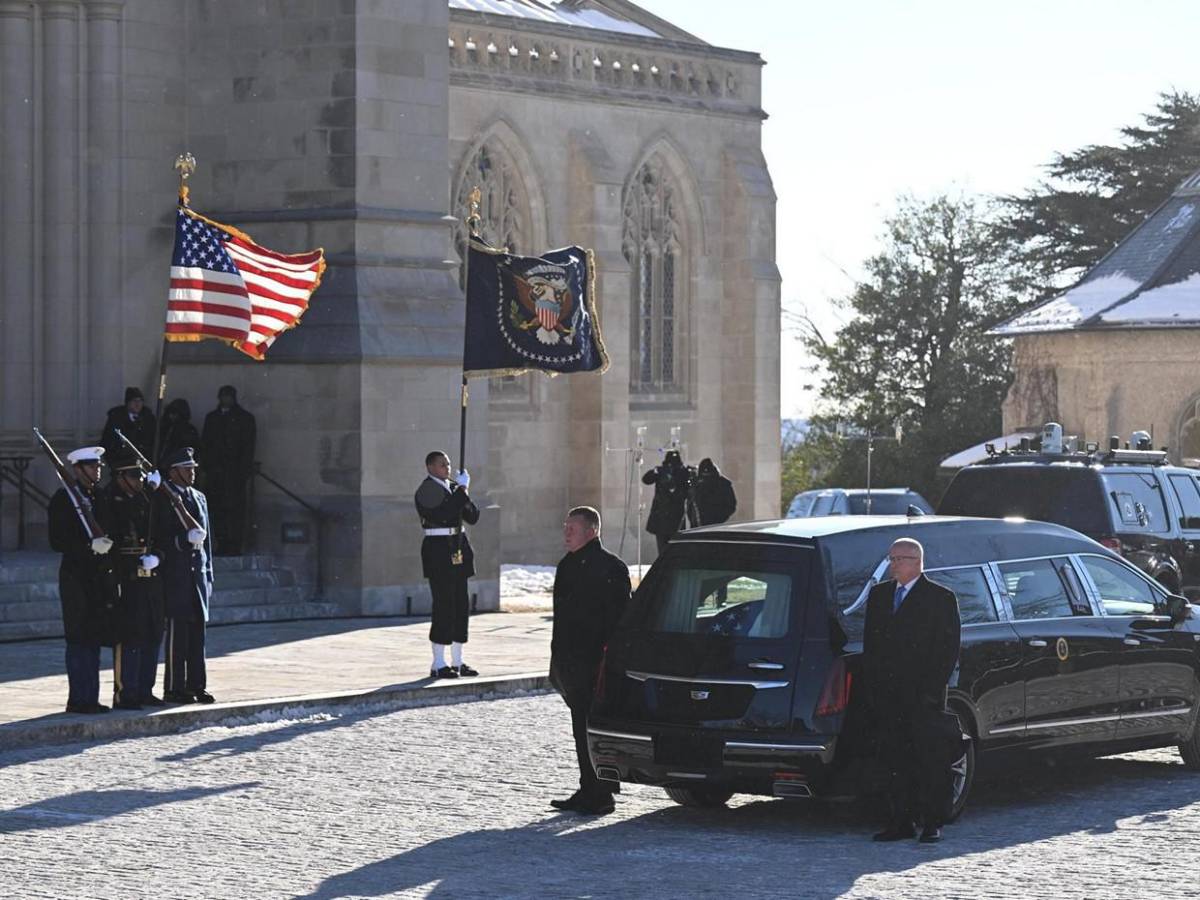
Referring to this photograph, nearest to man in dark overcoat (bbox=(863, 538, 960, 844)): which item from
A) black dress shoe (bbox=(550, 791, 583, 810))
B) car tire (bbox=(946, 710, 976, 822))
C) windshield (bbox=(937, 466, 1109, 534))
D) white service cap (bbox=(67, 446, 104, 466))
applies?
car tire (bbox=(946, 710, 976, 822))

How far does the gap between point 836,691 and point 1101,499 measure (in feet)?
34.1

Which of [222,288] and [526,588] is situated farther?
[526,588]

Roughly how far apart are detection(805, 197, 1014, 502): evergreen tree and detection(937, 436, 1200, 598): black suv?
46909 mm

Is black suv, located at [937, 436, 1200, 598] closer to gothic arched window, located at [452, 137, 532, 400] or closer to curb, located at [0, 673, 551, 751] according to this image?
curb, located at [0, 673, 551, 751]

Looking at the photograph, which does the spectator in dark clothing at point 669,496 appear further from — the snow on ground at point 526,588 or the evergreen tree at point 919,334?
the evergreen tree at point 919,334

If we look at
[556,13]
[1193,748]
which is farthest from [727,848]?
[556,13]

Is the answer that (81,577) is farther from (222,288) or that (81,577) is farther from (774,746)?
(774,746)

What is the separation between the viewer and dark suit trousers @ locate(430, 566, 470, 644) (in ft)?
64.2

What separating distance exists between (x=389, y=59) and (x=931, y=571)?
14.6m

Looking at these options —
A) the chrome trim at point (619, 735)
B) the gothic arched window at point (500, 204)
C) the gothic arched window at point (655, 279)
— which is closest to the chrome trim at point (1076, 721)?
the chrome trim at point (619, 735)

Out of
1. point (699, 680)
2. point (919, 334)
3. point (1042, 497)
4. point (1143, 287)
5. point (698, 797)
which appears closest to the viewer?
point (699, 680)

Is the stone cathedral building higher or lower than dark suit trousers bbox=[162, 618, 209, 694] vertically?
higher

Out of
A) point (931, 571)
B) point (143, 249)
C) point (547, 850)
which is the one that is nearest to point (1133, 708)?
point (931, 571)

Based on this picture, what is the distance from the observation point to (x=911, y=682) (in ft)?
40.9
